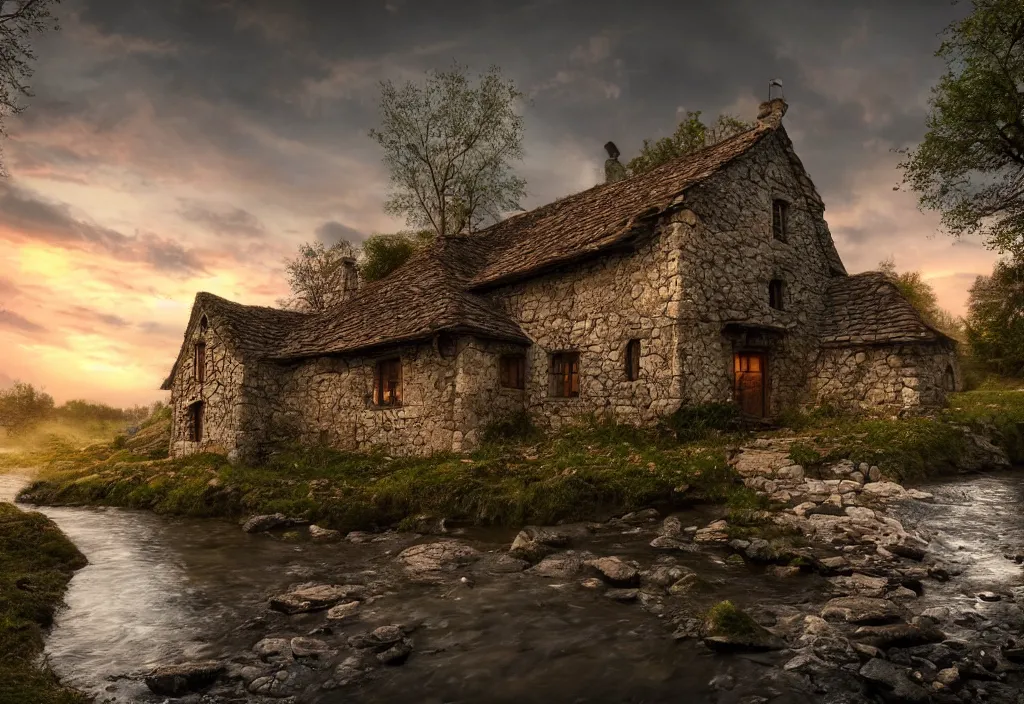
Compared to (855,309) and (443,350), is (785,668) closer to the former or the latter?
(443,350)

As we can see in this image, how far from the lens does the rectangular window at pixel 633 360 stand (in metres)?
14.7

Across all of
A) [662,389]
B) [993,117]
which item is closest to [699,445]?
[662,389]

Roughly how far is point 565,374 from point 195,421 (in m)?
13.4

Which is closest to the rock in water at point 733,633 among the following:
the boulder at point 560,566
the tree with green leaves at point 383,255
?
the boulder at point 560,566

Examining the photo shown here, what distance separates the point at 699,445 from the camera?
12.8 m

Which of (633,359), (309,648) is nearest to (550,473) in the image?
(633,359)

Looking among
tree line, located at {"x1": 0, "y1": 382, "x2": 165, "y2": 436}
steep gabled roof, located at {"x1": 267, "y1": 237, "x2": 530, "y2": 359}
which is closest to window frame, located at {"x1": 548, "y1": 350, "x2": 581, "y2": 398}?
steep gabled roof, located at {"x1": 267, "y1": 237, "x2": 530, "y2": 359}

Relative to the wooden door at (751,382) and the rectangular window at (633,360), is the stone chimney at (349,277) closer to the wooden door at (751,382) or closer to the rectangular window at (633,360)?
the rectangular window at (633,360)

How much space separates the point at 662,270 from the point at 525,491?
6829 mm

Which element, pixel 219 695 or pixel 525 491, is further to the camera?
pixel 525 491

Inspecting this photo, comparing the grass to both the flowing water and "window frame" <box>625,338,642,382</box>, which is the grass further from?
"window frame" <box>625,338,642,382</box>

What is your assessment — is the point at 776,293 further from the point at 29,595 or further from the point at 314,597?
the point at 29,595

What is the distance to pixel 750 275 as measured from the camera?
627 inches

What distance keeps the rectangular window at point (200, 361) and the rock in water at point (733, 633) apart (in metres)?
19.3
